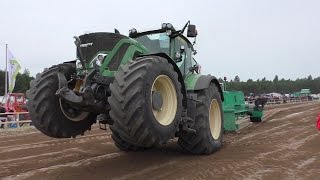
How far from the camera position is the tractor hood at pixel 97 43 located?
694 centimetres

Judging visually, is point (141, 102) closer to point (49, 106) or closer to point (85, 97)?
point (85, 97)

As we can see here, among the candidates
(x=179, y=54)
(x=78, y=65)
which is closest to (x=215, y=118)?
Answer: (x=179, y=54)

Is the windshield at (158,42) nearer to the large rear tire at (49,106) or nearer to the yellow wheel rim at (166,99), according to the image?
the large rear tire at (49,106)

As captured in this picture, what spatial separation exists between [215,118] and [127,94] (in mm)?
4206

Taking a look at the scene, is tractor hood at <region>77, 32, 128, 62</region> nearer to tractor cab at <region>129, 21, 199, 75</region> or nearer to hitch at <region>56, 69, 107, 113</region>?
hitch at <region>56, 69, 107, 113</region>

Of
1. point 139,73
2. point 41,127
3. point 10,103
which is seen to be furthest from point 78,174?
point 10,103

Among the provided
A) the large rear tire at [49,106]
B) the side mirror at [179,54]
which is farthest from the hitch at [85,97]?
the side mirror at [179,54]

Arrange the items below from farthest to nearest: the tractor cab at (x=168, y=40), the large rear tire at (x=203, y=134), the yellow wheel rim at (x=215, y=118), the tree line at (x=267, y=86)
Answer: the tree line at (x=267, y=86)
the yellow wheel rim at (x=215, y=118)
the tractor cab at (x=168, y=40)
the large rear tire at (x=203, y=134)

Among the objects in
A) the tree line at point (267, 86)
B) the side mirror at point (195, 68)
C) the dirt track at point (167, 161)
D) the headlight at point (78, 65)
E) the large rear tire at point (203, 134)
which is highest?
the tree line at point (267, 86)

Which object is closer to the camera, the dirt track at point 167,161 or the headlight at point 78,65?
the dirt track at point 167,161

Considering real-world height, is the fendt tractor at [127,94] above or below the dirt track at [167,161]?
above

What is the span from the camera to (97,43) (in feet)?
22.9

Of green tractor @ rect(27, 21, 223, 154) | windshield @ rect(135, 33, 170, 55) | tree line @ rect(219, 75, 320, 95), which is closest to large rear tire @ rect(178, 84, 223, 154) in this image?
green tractor @ rect(27, 21, 223, 154)

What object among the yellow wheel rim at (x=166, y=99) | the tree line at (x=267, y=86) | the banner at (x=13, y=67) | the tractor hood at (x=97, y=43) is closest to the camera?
the yellow wheel rim at (x=166, y=99)
